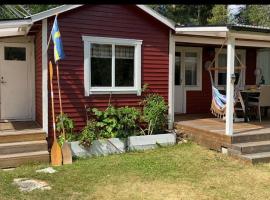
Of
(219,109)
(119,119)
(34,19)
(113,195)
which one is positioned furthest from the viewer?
(219,109)

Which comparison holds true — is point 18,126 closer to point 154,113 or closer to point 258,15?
point 154,113

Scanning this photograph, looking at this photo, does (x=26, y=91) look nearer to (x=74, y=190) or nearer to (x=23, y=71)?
(x=23, y=71)

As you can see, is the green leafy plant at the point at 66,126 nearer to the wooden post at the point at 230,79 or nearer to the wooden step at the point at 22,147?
the wooden step at the point at 22,147

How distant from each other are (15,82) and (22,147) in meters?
2.80

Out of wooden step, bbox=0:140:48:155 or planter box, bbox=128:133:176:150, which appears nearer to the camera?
wooden step, bbox=0:140:48:155

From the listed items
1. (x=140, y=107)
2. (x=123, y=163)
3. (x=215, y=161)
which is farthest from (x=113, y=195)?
(x=140, y=107)

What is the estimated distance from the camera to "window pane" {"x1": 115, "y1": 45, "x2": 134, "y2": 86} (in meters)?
8.29

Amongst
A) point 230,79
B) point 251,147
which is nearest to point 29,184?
point 251,147

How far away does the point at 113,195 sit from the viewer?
4.90 m

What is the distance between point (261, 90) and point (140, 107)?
134 inches

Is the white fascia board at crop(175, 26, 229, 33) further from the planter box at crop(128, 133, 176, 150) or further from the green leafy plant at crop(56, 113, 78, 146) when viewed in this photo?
the green leafy plant at crop(56, 113, 78, 146)

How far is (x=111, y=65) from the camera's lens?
8.21 m

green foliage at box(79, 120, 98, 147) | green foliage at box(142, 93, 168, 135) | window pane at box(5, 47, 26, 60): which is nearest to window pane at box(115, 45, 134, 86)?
green foliage at box(142, 93, 168, 135)

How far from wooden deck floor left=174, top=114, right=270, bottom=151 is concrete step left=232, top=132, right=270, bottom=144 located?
4 cm
